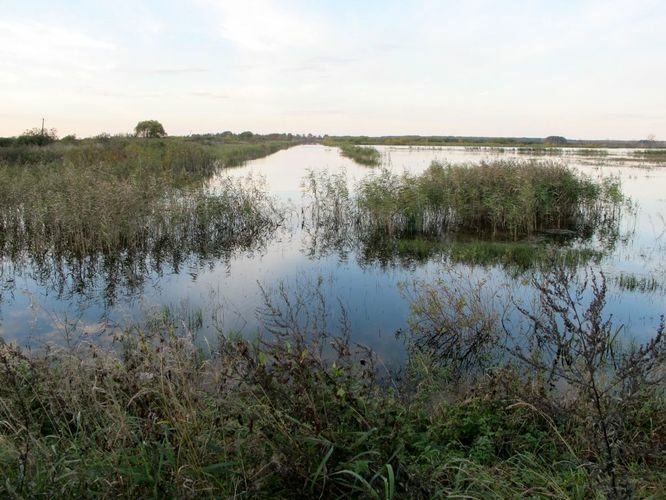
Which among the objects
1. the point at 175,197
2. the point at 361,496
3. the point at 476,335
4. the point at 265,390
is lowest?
the point at 476,335

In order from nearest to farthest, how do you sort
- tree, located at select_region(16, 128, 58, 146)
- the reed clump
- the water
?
the water → the reed clump → tree, located at select_region(16, 128, 58, 146)

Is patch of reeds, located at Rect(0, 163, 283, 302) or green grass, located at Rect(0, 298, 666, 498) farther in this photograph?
patch of reeds, located at Rect(0, 163, 283, 302)

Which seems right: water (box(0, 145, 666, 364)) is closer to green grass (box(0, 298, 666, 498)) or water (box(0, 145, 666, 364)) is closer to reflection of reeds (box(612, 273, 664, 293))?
reflection of reeds (box(612, 273, 664, 293))

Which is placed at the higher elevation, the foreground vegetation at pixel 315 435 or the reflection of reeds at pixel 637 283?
the foreground vegetation at pixel 315 435

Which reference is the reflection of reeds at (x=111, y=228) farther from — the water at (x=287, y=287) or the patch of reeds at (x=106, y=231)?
the water at (x=287, y=287)

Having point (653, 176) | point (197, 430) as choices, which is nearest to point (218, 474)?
point (197, 430)

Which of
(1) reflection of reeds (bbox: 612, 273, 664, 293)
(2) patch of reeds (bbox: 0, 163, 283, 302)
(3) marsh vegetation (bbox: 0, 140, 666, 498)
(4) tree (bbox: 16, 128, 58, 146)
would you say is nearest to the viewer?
(3) marsh vegetation (bbox: 0, 140, 666, 498)

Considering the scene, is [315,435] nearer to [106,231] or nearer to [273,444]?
[273,444]

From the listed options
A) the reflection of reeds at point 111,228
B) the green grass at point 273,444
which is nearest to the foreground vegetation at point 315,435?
the green grass at point 273,444

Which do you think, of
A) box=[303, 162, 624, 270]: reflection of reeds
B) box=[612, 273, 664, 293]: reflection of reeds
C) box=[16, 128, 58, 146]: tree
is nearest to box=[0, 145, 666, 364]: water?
box=[612, 273, 664, 293]: reflection of reeds

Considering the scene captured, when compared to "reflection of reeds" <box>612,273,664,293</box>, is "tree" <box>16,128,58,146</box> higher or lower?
higher

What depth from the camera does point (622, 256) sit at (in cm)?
1195

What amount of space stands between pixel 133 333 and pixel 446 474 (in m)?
4.84

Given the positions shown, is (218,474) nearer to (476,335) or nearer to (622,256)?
(476,335)
